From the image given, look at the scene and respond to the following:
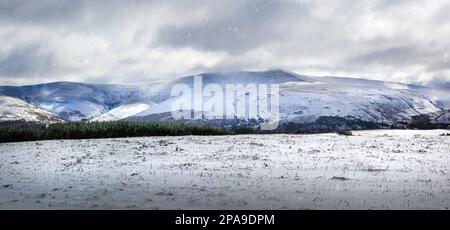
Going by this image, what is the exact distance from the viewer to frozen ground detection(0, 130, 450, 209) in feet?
42.4

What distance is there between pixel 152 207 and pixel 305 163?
35.6 feet

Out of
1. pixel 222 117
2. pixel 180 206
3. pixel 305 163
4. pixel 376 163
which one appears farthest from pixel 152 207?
pixel 222 117

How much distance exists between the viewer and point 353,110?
512ft

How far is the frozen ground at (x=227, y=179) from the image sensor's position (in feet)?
42.4

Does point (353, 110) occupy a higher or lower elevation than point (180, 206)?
higher

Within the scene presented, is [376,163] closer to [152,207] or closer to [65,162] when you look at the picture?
[152,207]

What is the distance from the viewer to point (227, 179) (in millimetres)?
16844

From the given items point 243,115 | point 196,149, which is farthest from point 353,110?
point 196,149

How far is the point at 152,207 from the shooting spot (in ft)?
40.1

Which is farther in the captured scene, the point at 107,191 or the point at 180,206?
the point at 107,191
